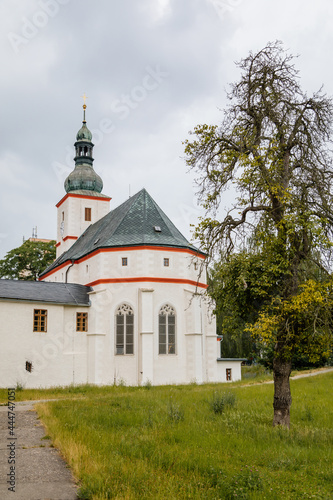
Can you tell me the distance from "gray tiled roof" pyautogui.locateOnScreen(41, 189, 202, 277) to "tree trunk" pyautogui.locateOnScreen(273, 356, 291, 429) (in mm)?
14413

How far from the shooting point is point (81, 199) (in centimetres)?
3794

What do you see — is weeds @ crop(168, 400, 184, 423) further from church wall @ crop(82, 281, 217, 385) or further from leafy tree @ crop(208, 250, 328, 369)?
church wall @ crop(82, 281, 217, 385)

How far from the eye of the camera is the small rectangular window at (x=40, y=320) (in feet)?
76.1

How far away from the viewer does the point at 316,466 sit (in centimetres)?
707

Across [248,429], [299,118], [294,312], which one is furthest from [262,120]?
[248,429]

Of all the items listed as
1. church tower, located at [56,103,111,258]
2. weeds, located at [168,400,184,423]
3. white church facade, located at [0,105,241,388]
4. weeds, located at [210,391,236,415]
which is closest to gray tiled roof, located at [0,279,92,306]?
white church facade, located at [0,105,241,388]

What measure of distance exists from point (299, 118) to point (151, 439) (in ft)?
26.2

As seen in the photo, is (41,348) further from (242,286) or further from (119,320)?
(242,286)

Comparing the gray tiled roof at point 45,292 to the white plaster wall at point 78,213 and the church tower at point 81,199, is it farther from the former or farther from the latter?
the church tower at point 81,199

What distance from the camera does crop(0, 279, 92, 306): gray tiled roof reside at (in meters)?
22.9

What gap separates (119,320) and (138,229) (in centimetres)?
531

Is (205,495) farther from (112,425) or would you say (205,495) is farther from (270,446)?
(112,425)

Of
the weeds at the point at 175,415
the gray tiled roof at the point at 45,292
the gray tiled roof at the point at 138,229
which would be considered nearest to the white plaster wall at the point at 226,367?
the gray tiled roof at the point at 138,229

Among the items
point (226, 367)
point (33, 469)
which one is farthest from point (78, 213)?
point (33, 469)
